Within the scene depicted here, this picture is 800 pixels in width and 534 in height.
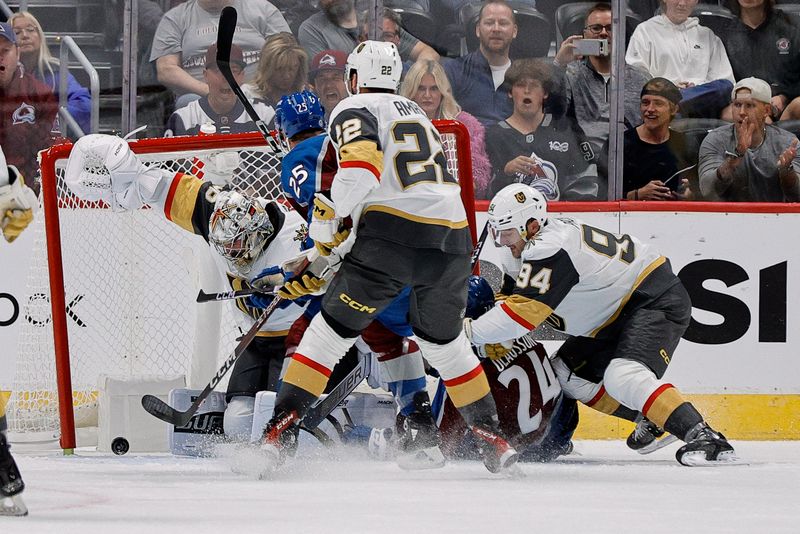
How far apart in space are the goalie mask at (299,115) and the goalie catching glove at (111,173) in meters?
0.40

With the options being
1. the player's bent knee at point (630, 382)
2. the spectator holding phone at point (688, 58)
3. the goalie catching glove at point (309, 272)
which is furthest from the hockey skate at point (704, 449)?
the spectator holding phone at point (688, 58)

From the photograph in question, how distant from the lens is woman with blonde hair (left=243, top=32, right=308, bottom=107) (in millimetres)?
4879

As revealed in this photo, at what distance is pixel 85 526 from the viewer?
2.15 metres

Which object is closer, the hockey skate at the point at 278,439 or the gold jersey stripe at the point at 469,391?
the hockey skate at the point at 278,439

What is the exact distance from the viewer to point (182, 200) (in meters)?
3.54

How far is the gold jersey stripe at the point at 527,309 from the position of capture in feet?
11.7

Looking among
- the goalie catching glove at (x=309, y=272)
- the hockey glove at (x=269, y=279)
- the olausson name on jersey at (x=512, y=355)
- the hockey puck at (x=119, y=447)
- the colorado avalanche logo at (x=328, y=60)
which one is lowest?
the hockey puck at (x=119, y=447)

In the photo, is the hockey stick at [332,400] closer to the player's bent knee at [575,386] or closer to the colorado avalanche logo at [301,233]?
the colorado avalanche logo at [301,233]

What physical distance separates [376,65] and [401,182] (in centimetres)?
33

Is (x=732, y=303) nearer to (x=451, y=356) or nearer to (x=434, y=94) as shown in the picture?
(x=434, y=94)

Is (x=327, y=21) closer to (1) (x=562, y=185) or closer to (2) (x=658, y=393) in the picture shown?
(1) (x=562, y=185)

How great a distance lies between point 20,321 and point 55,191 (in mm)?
859

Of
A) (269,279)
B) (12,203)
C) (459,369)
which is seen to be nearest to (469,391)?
(459,369)

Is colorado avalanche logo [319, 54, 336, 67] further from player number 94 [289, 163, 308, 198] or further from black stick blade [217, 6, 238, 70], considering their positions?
player number 94 [289, 163, 308, 198]
